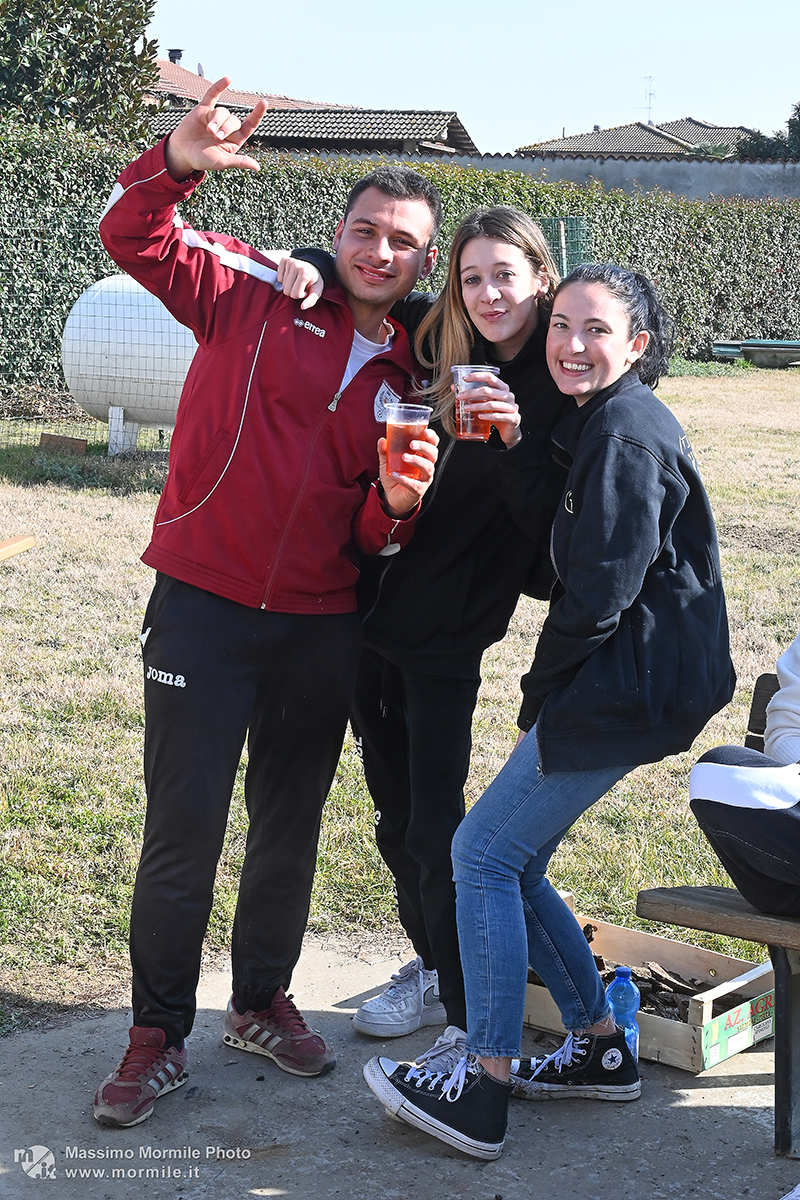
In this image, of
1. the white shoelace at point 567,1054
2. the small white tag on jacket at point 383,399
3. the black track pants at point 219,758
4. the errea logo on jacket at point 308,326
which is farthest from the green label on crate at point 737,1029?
the errea logo on jacket at point 308,326

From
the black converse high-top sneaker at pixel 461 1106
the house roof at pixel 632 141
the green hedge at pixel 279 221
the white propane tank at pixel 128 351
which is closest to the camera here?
the black converse high-top sneaker at pixel 461 1106

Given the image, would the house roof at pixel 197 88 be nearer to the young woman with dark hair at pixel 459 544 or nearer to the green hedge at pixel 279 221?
the green hedge at pixel 279 221

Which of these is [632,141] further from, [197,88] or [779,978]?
[779,978]

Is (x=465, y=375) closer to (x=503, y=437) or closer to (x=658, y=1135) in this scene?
(x=503, y=437)

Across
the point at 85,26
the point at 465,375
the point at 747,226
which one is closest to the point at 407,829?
the point at 465,375

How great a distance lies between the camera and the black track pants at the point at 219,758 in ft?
9.58

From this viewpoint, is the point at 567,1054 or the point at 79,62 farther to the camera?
the point at 79,62

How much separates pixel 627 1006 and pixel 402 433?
1.66 meters

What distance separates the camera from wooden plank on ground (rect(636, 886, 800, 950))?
2.64 meters

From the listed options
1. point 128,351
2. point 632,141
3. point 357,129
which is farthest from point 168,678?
point 632,141

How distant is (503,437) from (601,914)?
1.97 meters

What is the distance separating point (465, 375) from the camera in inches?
106

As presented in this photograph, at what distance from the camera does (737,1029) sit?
3.23 m

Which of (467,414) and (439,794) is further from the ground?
(467,414)
